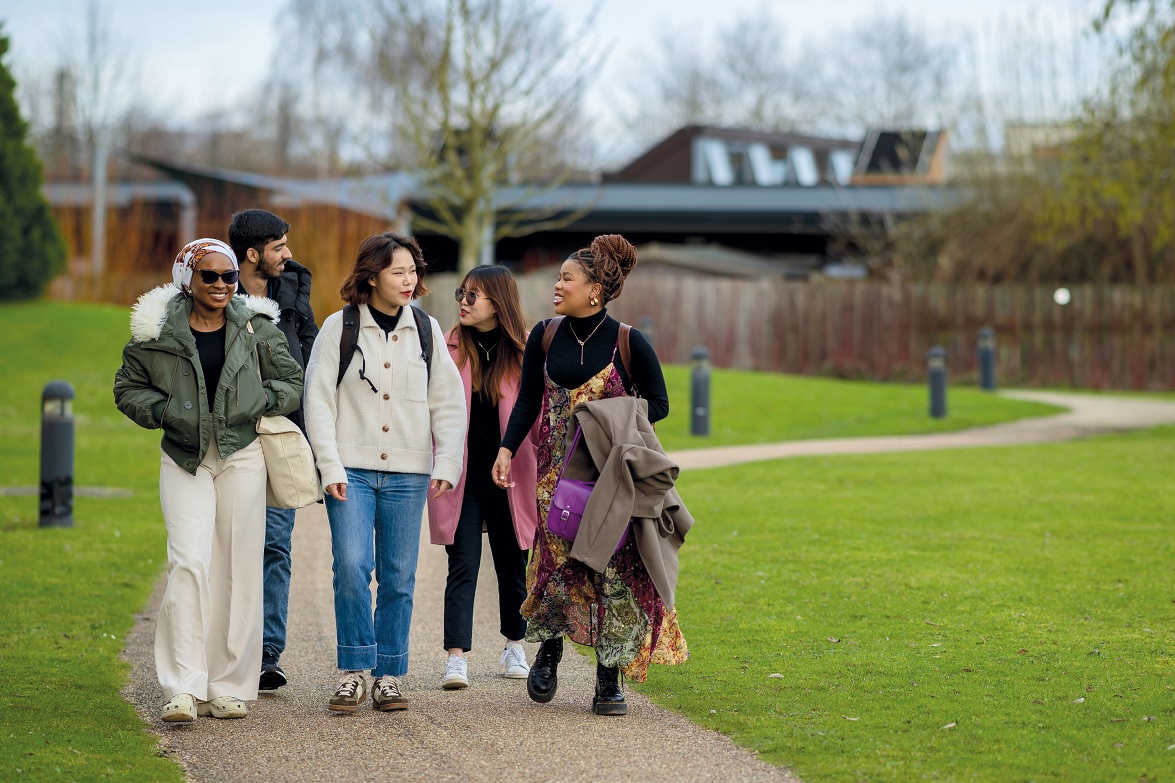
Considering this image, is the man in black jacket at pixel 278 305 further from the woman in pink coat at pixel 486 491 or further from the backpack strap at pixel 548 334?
the backpack strap at pixel 548 334

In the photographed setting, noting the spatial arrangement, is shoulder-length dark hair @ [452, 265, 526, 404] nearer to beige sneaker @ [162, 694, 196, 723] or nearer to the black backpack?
the black backpack

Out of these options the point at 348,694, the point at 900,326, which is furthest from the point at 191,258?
the point at 900,326

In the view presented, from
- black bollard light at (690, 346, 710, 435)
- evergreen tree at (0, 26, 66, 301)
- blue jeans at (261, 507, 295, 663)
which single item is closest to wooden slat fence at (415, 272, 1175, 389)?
evergreen tree at (0, 26, 66, 301)

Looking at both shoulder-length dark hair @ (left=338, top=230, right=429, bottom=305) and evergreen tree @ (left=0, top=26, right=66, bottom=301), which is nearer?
shoulder-length dark hair @ (left=338, top=230, right=429, bottom=305)

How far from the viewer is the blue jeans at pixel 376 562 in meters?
5.22

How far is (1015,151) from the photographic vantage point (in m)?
29.4

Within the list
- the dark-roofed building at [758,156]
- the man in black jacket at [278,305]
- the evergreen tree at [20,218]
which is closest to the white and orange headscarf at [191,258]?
the man in black jacket at [278,305]

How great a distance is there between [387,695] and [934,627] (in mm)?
2905

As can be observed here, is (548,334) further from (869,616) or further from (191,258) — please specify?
(869,616)

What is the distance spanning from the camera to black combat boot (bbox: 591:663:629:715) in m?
5.21

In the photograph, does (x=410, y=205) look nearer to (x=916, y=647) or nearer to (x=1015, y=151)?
(x=1015, y=151)

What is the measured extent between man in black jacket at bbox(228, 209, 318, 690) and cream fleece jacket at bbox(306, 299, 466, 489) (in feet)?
1.01

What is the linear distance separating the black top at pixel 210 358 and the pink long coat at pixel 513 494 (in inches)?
40.2

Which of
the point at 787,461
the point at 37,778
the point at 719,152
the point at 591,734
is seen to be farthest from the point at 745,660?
the point at 719,152
